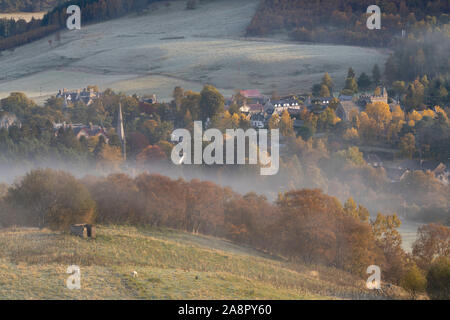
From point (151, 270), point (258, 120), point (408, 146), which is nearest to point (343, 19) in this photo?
point (258, 120)

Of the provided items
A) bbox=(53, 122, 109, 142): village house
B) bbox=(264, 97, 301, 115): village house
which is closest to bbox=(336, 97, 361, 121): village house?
bbox=(264, 97, 301, 115): village house

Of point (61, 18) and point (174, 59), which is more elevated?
point (61, 18)

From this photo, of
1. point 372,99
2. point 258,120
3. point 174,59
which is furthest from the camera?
point 174,59

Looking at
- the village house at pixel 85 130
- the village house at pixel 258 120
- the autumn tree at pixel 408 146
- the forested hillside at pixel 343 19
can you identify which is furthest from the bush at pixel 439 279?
the forested hillside at pixel 343 19

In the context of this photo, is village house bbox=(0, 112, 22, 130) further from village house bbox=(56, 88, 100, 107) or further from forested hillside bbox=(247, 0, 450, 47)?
forested hillside bbox=(247, 0, 450, 47)

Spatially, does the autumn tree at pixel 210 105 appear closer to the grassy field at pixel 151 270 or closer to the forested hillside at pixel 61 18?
the grassy field at pixel 151 270

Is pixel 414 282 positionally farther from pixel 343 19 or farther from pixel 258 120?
pixel 343 19

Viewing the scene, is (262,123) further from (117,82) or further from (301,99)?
(117,82)
